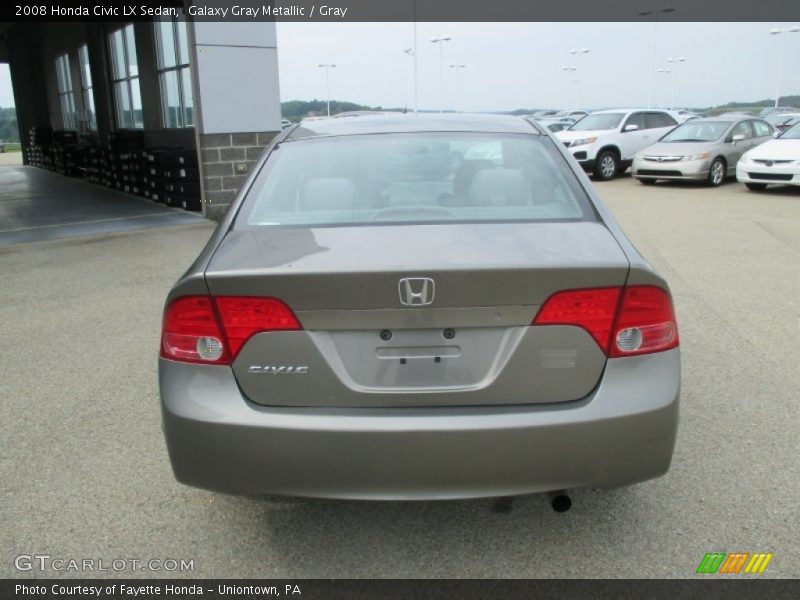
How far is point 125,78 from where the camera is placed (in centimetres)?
1752

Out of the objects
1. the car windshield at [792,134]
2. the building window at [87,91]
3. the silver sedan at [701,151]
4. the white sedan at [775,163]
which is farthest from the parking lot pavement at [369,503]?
the building window at [87,91]

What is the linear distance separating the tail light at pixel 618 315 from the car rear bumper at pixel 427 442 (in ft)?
0.19

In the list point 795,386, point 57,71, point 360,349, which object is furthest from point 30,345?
point 57,71

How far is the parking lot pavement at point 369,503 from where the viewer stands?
2.64 m

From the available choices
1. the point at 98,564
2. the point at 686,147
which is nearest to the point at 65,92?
the point at 686,147

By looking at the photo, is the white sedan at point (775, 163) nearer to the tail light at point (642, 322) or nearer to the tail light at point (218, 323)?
the tail light at point (642, 322)

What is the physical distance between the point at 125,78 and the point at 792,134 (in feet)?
49.5

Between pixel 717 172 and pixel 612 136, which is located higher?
pixel 612 136

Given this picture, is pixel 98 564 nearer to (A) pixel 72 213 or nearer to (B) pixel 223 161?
(B) pixel 223 161

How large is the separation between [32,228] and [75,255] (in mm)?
2837

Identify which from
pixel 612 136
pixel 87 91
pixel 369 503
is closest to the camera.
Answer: pixel 369 503

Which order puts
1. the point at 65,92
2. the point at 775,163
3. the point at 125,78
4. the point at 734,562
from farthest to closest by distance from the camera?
1. the point at 65,92
2. the point at 125,78
3. the point at 775,163
4. the point at 734,562

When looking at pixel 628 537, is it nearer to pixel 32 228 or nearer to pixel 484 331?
pixel 484 331

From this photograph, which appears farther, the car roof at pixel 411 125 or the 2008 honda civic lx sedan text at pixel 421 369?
the car roof at pixel 411 125
